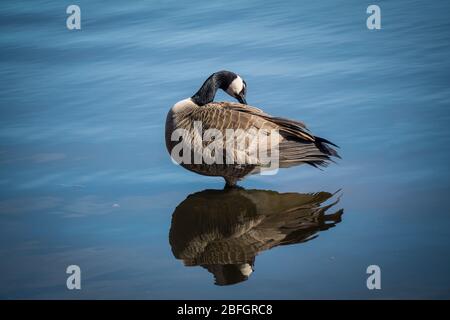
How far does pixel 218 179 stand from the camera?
7.28 metres

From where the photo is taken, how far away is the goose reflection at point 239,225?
551 cm

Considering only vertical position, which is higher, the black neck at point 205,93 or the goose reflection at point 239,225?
the black neck at point 205,93

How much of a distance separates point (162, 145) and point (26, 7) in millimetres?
5450

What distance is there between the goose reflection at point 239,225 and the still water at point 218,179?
18mm

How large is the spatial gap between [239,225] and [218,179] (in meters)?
1.28

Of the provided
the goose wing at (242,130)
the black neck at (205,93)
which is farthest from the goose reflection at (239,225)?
the black neck at (205,93)

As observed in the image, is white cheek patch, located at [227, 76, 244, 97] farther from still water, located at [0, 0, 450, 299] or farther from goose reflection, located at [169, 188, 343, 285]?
goose reflection, located at [169, 188, 343, 285]

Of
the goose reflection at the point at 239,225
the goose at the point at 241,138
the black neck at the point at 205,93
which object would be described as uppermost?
the black neck at the point at 205,93

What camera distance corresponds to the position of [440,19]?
1023cm

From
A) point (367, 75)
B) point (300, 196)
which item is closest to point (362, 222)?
point (300, 196)

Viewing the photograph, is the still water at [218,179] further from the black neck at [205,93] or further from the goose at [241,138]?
the black neck at [205,93]

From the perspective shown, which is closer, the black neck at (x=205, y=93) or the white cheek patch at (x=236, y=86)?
the black neck at (x=205, y=93)

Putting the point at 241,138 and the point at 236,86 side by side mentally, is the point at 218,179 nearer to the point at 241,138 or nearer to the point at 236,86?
the point at 241,138

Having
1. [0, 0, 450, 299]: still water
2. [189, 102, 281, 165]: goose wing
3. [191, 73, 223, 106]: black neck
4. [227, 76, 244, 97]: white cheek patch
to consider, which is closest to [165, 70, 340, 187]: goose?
[189, 102, 281, 165]: goose wing
